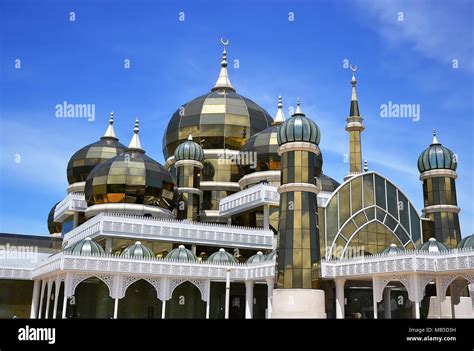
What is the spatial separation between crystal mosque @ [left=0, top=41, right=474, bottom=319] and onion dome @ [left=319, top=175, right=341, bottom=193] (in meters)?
0.15

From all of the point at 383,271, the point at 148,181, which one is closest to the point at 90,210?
the point at 148,181

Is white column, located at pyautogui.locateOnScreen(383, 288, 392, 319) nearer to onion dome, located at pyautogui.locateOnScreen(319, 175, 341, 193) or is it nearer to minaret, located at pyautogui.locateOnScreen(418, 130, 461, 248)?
minaret, located at pyautogui.locateOnScreen(418, 130, 461, 248)

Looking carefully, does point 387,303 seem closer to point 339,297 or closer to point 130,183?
point 339,297

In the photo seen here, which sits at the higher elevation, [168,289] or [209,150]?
[209,150]

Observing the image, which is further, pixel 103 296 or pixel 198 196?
pixel 198 196

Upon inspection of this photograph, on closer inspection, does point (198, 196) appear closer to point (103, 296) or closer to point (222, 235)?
point (222, 235)

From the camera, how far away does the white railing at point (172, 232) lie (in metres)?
35.4

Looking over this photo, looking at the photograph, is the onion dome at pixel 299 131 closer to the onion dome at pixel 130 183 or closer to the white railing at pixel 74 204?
the onion dome at pixel 130 183

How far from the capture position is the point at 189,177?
43.6m

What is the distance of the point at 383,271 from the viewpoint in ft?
93.4

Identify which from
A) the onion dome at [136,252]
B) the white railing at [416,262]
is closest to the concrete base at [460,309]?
the white railing at [416,262]

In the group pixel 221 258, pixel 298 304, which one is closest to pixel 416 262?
pixel 298 304

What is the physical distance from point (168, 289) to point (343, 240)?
11795mm
